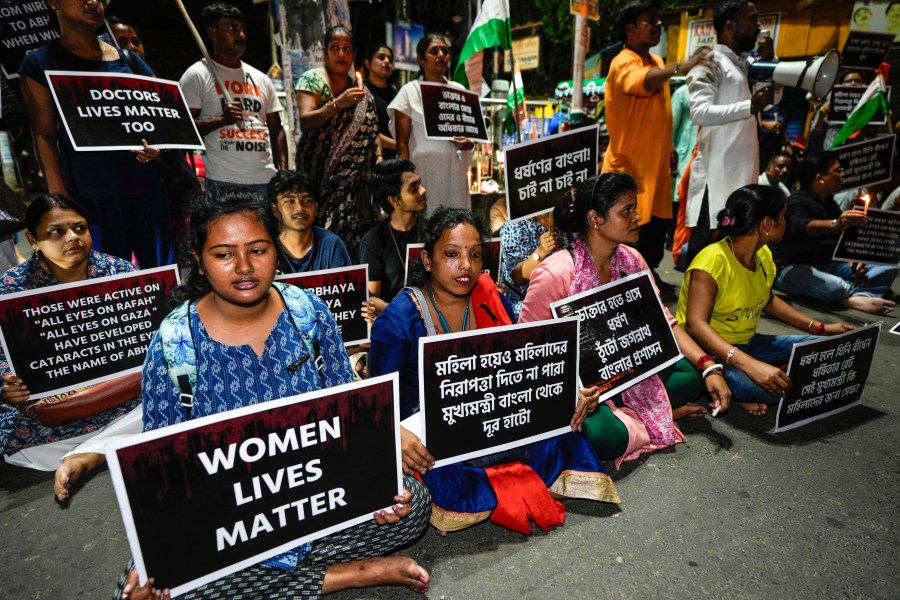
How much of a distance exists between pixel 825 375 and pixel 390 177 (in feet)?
9.72

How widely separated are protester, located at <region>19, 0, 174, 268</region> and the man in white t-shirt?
40 centimetres

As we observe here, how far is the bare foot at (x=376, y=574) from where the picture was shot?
1928 mm

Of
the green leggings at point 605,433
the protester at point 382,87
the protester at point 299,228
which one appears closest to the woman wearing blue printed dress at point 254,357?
the green leggings at point 605,433

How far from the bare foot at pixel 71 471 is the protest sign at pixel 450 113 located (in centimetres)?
308

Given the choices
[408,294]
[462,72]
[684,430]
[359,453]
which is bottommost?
[684,430]

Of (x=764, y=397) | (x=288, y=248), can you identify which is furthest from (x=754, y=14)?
(x=288, y=248)

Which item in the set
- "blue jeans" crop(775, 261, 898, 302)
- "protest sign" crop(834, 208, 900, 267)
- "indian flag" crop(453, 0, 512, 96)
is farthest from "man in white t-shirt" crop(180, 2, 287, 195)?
"protest sign" crop(834, 208, 900, 267)

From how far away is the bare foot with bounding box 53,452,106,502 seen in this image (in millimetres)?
2488

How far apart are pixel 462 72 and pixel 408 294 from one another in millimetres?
3619

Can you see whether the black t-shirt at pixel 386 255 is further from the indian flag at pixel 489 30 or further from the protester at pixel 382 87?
the indian flag at pixel 489 30

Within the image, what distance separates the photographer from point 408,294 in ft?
8.14

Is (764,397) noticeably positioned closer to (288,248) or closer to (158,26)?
(288,248)

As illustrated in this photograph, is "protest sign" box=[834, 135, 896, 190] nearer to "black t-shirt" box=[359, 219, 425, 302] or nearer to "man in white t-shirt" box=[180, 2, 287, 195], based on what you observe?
"black t-shirt" box=[359, 219, 425, 302]

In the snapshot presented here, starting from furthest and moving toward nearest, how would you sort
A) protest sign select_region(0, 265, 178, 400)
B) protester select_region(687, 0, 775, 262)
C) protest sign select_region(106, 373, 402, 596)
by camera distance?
protester select_region(687, 0, 775, 262) → protest sign select_region(0, 265, 178, 400) → protest sign select_region(106, 373, 402, 596)
